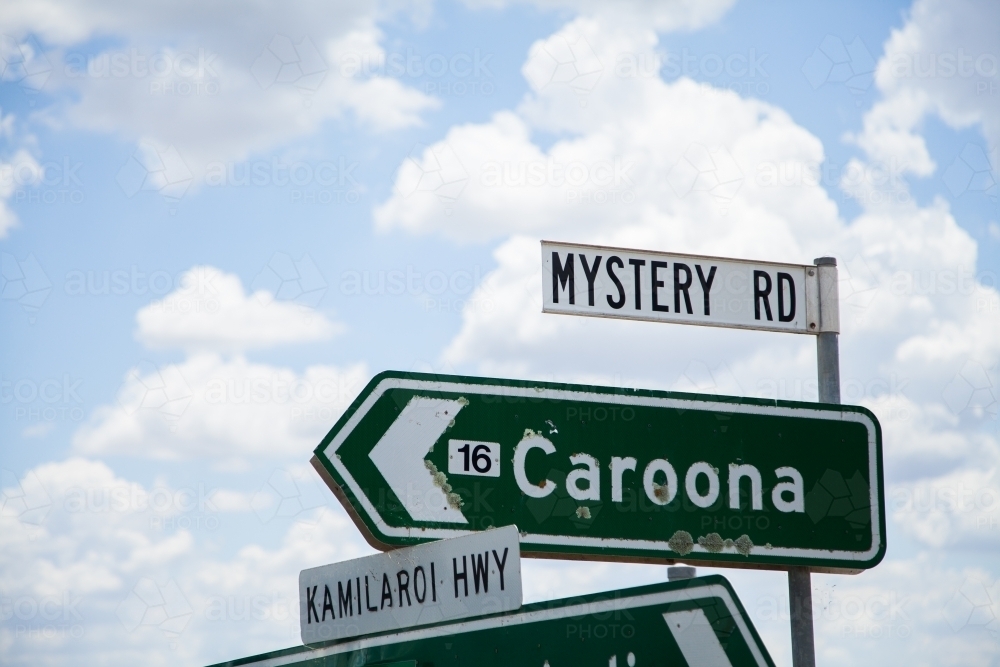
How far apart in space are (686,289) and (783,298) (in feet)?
1.15

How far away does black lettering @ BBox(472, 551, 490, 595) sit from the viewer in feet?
10.3

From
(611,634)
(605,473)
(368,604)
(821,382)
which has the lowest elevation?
(611,634)

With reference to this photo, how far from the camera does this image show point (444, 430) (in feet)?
11.5

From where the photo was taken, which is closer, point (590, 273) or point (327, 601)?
point (327, 601)

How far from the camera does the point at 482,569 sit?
3143mm

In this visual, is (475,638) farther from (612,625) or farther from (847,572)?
(847,572)

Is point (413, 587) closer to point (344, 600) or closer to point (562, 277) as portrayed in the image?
point (344, 600)

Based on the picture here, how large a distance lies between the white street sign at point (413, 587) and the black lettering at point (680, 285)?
3.78 feet

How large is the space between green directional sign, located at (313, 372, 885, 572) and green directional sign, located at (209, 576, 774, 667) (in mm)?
322

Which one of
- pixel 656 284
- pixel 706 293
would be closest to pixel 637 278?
pixel 656 284

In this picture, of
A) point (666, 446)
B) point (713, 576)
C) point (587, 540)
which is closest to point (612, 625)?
point (713, 576)

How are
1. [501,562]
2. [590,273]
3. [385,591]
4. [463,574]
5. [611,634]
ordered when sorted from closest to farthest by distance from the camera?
1. [611,634]
2. [501,562]
3. [463,574]
4. [385,591]
5. [590,273]

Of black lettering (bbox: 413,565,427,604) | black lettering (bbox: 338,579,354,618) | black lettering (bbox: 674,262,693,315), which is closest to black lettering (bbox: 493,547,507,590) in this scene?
black lettering (bbox: 413,565,427,604)

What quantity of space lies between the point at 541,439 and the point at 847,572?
1020mm
